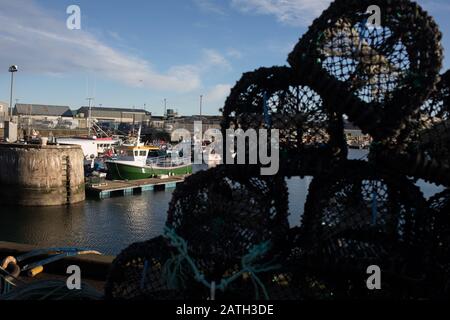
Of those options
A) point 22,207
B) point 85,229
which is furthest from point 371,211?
point 22,207

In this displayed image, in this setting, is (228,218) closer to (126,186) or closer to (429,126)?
(429,126)

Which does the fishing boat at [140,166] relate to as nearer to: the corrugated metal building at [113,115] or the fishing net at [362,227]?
the fishing net at [362,227]

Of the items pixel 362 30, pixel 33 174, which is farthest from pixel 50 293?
pixel 33 174

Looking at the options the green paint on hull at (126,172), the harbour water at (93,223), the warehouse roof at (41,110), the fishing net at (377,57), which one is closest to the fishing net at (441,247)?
the fishing net at (377,57)

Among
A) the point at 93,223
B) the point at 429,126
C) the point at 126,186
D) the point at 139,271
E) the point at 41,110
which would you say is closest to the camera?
the point at 429,126

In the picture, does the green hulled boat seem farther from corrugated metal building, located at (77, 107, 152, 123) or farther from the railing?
corrugated metal building, located at (77, 107, 152, 123)

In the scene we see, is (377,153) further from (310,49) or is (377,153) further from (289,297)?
(289,297)

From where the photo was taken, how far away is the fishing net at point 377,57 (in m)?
2.13

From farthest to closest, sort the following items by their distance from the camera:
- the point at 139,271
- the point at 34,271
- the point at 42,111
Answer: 1. the point at 42,111
2. the point at 34,271
3. the point at 139,271

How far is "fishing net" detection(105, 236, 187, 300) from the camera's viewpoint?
7.95ft

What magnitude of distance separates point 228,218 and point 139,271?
71cm

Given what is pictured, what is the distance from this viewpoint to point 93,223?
14.9m

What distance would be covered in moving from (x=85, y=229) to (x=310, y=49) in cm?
1306

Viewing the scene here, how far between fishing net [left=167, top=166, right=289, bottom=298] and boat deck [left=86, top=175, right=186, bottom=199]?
17751mm
